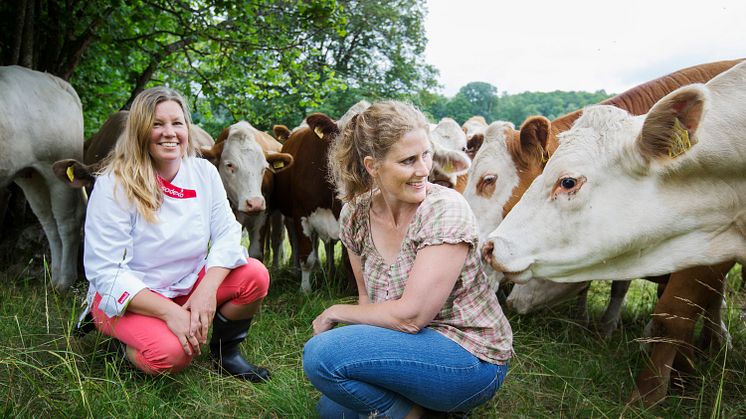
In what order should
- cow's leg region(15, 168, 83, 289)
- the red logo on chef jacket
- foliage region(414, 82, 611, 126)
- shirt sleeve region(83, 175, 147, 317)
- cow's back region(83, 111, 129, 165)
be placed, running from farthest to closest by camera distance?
1. foliage region(414, 82, 611, 126)
2. cow's back region(83, 111, 129, 165)
3. cow's leg region(15, 168, 83, 289)
4. the red logo on chef jacket
5. shirt sleeve region(83, 175, 147, 317)

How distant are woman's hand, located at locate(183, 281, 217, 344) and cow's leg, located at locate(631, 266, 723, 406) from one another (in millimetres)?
2235

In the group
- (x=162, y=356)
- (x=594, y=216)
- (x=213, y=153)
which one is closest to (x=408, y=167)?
(x=594, y=216)

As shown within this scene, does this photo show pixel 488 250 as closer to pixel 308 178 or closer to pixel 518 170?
pixel 518 170

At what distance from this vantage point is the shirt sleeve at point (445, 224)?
2.25 m

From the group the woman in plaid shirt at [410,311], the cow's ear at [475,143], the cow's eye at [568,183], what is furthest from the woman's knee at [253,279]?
the cow's ear at [475,143]

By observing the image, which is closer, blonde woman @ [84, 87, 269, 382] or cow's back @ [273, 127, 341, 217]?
blonde woman @ [84, 87, 269, 382]

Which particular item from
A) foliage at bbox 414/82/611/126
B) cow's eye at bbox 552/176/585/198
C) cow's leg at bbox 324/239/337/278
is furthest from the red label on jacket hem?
foliage at bbox 414/82/611/126

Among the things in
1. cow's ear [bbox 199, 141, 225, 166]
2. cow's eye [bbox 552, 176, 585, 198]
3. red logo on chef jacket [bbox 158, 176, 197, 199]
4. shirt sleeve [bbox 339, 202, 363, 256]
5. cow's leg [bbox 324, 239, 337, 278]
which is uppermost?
cow's eye [bbox 552, 176, 585, 198]

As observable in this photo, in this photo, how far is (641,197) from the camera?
2.66 metres

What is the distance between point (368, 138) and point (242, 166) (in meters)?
3.63

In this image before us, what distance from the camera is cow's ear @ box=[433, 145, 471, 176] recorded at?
525 centimetres

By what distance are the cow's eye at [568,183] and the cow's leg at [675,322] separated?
3.05ft

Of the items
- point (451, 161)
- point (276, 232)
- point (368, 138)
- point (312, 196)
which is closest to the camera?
point (368, 138)

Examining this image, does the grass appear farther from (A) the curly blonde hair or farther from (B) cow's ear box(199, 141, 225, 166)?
(B) cow's ear box(199, 141, 225, 166)
